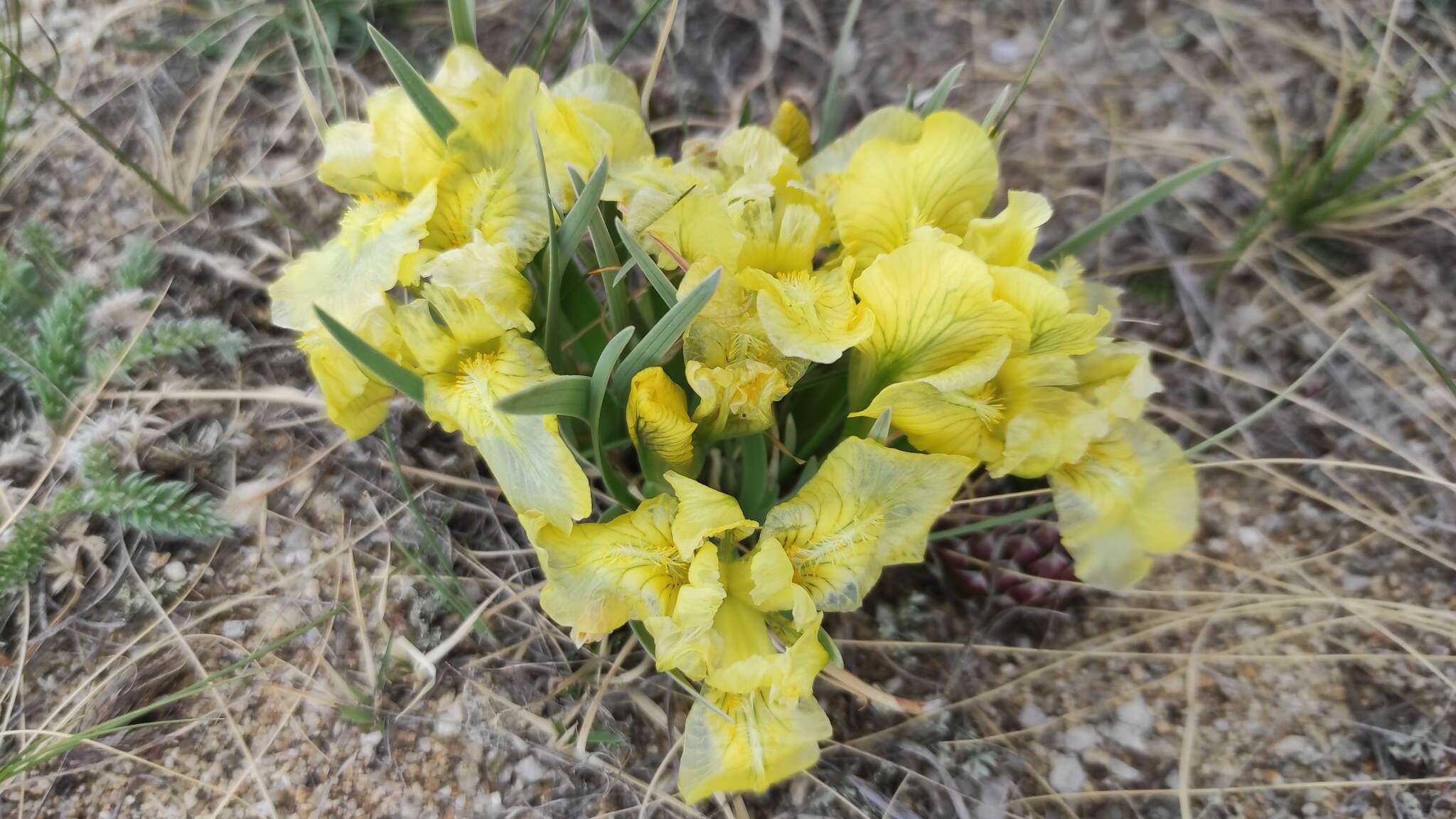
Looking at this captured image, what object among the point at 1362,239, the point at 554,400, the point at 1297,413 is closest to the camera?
the point at 554,400

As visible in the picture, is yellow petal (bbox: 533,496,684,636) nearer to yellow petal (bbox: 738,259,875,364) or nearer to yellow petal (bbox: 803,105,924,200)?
yellow petal (bbox: 738,259,875,364)

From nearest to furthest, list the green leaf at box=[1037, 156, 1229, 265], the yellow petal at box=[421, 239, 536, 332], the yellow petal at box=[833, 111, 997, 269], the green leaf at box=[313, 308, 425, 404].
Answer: the green leaf at box=[313, 308, 425, 404] < the yellow petal at box=[421, 239, 536, 332] < the yellow petal at box=[833, 111, 997, 269] < the green leaf at box=[1037, 156, 1229, 265]

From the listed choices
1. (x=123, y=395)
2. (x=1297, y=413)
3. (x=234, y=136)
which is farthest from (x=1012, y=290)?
(x=234, y=136)

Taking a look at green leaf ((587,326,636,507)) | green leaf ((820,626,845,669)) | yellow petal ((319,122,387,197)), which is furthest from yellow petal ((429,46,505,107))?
green leaf ((820,626,845,669))

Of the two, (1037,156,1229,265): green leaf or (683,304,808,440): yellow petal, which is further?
(1037,156,1229,265): green leaf

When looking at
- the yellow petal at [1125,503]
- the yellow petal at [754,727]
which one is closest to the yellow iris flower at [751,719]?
the yellow petal at [754,727]

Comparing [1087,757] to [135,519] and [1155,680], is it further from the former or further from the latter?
[135,519]
